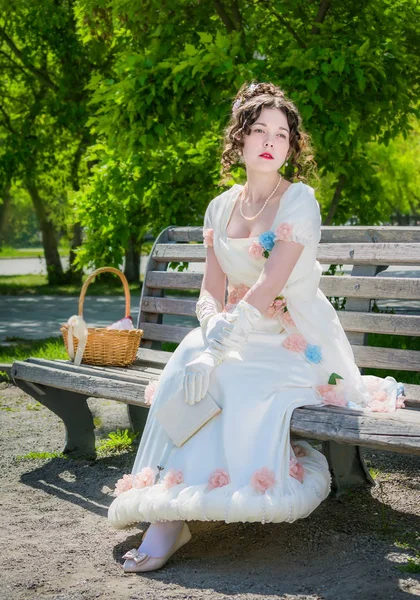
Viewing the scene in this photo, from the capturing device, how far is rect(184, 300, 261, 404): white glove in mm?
3426

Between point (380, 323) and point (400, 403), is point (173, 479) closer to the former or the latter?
point (400, 403)

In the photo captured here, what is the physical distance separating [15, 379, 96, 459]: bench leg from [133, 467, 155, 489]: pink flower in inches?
65.8

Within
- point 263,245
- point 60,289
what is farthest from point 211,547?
point 60,289

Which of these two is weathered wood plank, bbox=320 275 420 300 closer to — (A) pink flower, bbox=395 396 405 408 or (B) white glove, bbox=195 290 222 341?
(A) pink flower, bbox=395 396 405 408

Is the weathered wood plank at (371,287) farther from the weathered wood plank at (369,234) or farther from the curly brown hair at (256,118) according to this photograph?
the curly brown hair at (256,118)

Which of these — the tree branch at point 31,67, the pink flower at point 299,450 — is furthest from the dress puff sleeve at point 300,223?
the tree branch at point 31,67

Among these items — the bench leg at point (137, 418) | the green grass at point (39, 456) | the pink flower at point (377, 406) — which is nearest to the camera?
the pink flower at point (377, 406)

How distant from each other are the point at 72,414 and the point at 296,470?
1999mm

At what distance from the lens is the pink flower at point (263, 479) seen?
327 cm

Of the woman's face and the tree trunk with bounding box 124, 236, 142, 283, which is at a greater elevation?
the woman's face

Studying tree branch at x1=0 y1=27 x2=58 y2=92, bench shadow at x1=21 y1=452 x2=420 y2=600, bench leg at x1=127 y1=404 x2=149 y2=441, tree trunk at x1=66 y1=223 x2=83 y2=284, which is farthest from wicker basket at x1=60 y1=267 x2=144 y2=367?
tree trunk at x1=66 y1=223 x2=83 y2=284

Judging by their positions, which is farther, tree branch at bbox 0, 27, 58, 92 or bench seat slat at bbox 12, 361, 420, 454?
tree branch at bbox 0, 27, 58, 92

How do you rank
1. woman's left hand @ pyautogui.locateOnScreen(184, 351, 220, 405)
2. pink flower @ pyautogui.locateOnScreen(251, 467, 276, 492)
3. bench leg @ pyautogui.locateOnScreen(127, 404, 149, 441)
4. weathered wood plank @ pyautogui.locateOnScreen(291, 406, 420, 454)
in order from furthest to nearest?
→ bench leg @ pyautogui.locateOnScreen(127, 404, 149, 441) < woman's left hand @ pyautogui.locateOnScreen(184, 351, 220, 405) < pink flower @ pyautogui.locateOnScreen(251, 467, 276, 492) < weathered wood plank @ pyautogui.locateOnScreen(291, 406, 420, 454)

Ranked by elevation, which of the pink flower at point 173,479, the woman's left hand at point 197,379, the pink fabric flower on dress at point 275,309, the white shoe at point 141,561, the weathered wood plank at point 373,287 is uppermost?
the weathered wood plank at point 373,287
